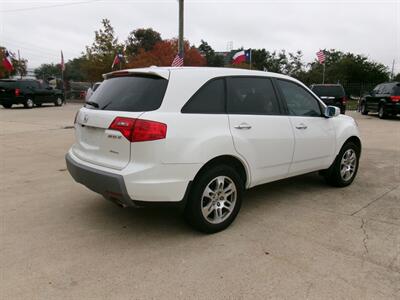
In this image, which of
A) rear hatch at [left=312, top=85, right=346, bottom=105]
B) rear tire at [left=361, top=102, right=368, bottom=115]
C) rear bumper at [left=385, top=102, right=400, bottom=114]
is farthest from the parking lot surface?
rear tire at [left=361, top=102, right=368, bottom=115]

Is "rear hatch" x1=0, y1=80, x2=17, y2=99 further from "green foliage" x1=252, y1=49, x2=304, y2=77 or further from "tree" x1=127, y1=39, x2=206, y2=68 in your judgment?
"green foliage" x1=252, y1=49, x2=304, y2=77

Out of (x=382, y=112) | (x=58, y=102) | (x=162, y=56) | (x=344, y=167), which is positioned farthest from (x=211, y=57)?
(x=344, y=167)

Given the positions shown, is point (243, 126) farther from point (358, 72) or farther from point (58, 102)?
point (358, 72)

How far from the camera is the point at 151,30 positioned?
64125 mm

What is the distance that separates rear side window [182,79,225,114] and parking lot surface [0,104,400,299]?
130cm

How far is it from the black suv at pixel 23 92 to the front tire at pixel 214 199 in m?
21.6

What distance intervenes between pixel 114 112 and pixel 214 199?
4.42ft

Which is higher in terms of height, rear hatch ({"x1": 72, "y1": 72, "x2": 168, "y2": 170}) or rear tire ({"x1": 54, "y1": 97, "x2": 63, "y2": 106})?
rear hatch ({"x1": 72, "y1": 72, "x2": 168, "y2": 170})

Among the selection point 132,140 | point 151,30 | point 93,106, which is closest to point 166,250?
point 132,140

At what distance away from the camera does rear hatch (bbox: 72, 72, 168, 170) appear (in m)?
3.36

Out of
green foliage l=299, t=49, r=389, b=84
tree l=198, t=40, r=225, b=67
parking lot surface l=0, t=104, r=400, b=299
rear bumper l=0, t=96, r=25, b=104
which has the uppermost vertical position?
tree l=198, t=40, r=225, b=67

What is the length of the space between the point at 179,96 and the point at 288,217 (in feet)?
6.51

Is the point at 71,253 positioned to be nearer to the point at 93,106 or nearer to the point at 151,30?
the point at 93,106

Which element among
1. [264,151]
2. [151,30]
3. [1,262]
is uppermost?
[151,30]
